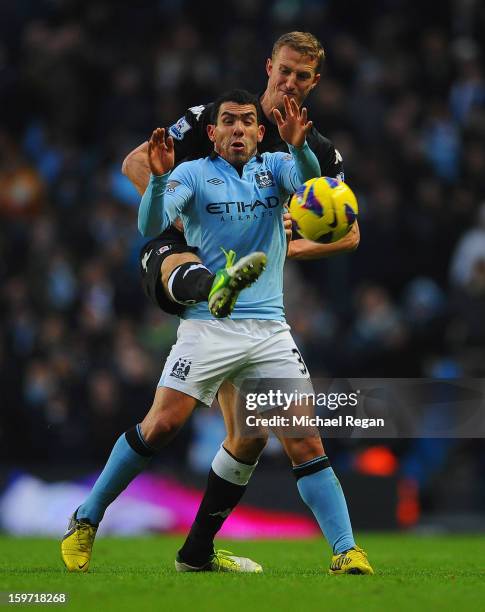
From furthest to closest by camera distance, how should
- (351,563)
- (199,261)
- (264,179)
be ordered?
(264,179) → (199,261) → (351,563)

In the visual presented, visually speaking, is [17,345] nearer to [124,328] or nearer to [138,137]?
[124,328]

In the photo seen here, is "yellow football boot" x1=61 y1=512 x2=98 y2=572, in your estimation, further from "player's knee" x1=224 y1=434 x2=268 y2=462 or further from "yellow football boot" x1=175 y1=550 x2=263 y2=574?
"player's knee" x1=224 y1=434 x2=268 y2=462

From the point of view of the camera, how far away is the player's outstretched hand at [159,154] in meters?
6.47

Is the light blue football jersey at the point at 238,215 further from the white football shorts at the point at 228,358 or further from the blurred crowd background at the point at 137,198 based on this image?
the blurred crowd background at the point at 137,198

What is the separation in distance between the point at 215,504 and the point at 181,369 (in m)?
0.81

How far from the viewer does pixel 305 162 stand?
656 centimetres

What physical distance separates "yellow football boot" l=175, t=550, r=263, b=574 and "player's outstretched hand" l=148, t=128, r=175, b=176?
2042 mm

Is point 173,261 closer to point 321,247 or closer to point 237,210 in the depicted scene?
point 237,210

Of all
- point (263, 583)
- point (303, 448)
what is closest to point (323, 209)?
point (303, 448)

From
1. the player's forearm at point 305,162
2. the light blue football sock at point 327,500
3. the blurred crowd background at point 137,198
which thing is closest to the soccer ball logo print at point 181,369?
the light blue football sock at point 327,500

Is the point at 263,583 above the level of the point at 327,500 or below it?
below

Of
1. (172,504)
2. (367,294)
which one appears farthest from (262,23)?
(172,504)

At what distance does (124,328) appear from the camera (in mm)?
13219

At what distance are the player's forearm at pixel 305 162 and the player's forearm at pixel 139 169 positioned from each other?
1.03 metres
